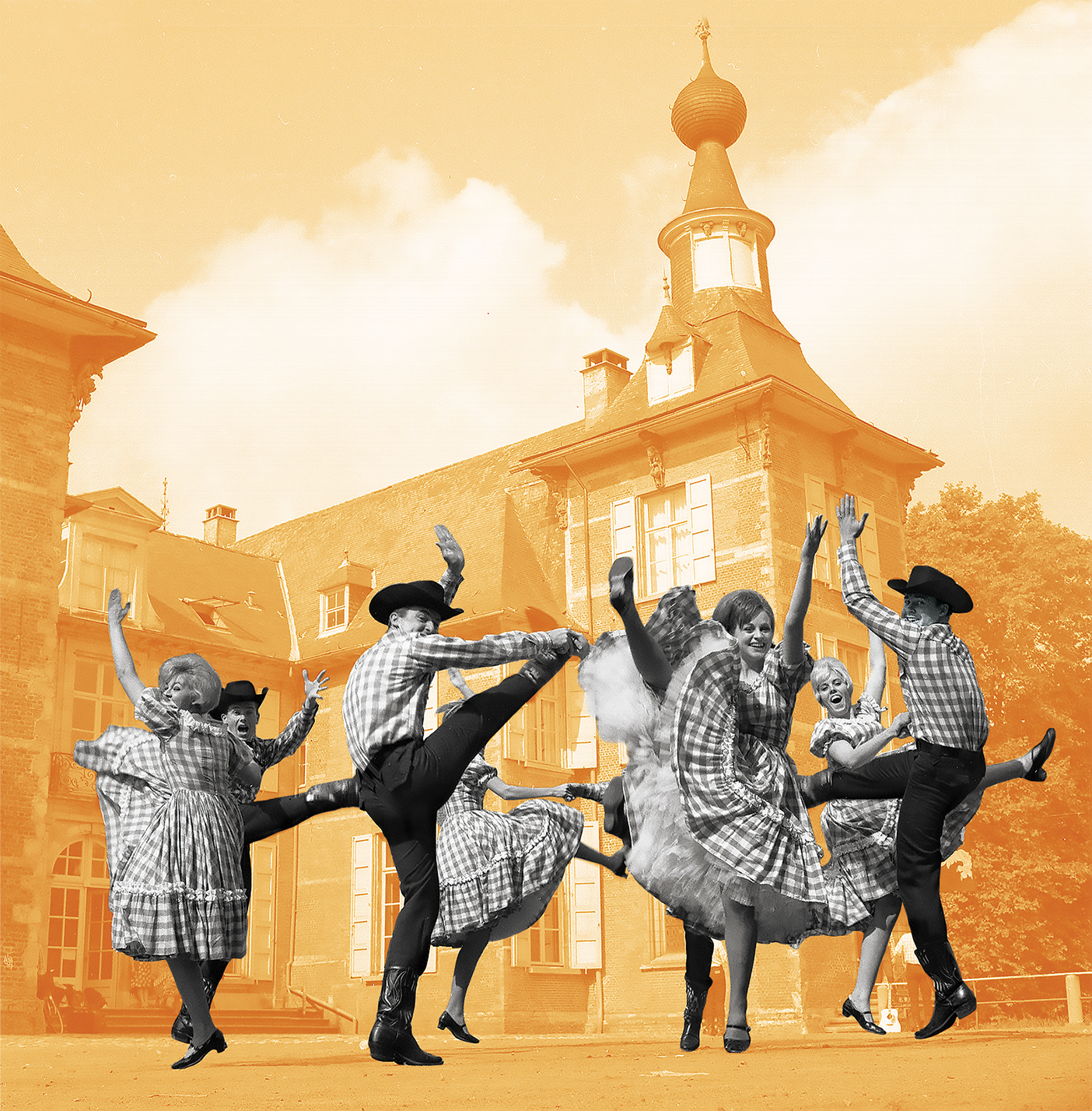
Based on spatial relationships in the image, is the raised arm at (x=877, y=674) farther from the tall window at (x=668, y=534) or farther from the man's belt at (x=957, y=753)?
the tall window at (x=668, y=534)

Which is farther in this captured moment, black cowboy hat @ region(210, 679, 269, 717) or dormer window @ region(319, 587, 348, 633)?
dormer window @ region(319, 587, 348, 633)

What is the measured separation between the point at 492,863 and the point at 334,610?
19.1m

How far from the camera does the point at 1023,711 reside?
957 inches

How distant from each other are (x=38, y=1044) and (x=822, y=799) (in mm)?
10250

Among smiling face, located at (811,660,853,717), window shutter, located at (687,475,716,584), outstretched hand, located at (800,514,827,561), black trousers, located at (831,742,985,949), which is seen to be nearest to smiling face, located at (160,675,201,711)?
outstretched hand, located at (800,514,827,561)

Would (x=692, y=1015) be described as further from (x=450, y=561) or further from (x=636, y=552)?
(x=636, y=552)

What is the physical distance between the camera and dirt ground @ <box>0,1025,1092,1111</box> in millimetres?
4887

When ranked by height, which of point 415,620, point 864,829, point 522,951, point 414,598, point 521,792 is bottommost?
point 522,951

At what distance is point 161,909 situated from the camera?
628 centimetres

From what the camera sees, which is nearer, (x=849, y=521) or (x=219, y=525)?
(x=849, y=521)

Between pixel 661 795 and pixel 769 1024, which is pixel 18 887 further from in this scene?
pixel 661 795

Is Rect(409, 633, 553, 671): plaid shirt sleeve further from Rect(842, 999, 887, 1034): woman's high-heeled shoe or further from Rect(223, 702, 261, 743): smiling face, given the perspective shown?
Rect(842, 999, 887, 1034): woman's high-heeled shoe

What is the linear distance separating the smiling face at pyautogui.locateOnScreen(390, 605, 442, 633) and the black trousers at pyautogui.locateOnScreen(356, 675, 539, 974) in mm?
525

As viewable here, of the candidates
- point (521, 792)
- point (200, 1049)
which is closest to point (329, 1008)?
point (521, 792)
